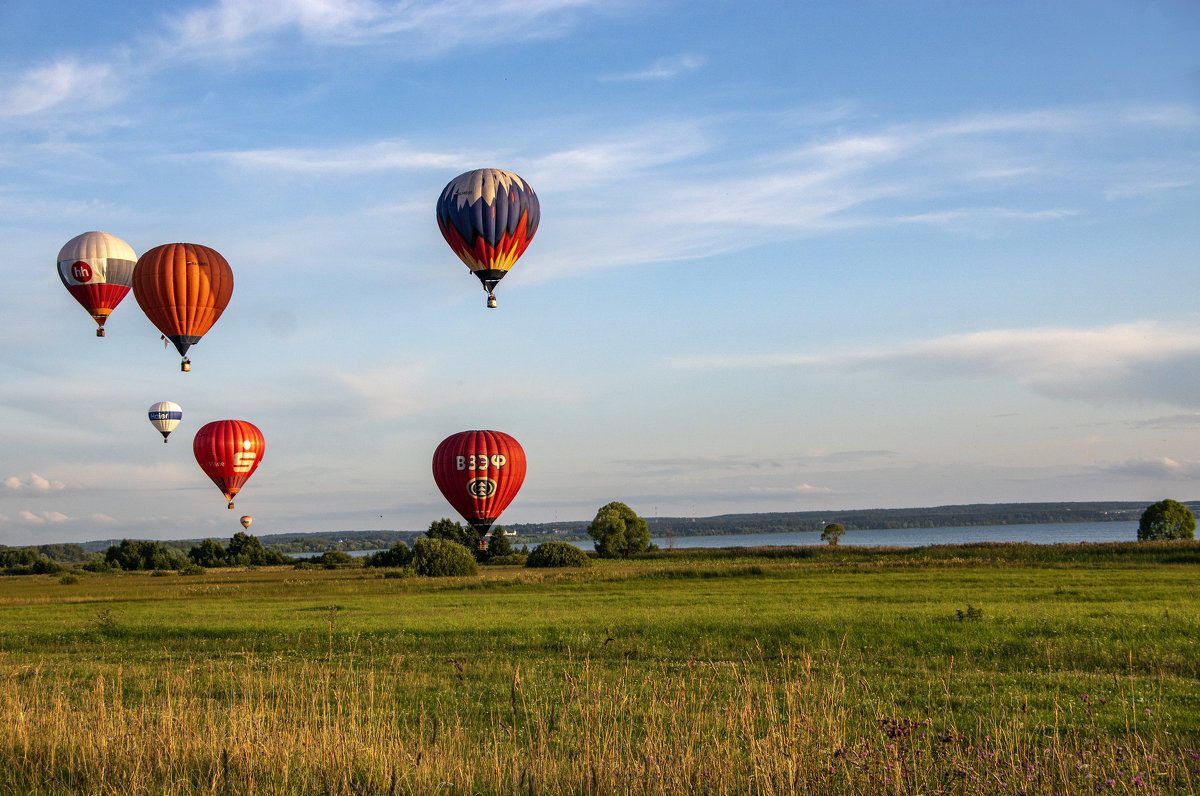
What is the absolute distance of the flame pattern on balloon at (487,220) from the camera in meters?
42.1

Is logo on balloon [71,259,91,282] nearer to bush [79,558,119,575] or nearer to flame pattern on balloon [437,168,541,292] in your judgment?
flame pattern on balloon [437,168,541,292]

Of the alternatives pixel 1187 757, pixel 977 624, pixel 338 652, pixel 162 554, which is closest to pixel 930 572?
pixel 977 624

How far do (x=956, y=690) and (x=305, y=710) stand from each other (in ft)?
34.9

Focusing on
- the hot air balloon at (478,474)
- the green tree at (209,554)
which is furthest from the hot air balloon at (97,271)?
the green tree at (209,554)

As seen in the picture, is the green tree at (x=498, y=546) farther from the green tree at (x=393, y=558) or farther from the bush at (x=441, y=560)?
the bush at (x=441, y=560)

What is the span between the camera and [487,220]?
4200 cm

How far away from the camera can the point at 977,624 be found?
88.0 feet

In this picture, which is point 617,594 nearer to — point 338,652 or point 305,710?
point 338,652

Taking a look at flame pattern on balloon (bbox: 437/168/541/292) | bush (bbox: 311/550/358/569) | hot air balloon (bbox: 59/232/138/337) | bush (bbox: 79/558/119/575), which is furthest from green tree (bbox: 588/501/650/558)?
flame pattern on balloon (bbox: 437/168/541/292)

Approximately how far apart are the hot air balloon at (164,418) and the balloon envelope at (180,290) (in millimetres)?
29144

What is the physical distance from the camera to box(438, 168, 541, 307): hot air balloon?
42062mm

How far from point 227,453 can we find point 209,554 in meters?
59.0

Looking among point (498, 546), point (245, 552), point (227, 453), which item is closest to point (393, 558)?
point (498, 546)

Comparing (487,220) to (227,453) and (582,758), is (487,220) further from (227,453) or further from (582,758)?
(582,758)
